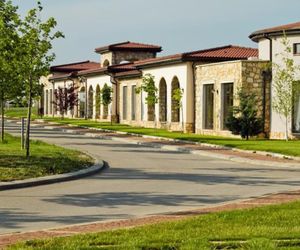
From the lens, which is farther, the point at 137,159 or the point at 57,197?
the point at 137,159

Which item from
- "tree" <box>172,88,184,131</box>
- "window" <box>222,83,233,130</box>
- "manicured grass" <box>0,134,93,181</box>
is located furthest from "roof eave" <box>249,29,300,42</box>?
"manicured grass" <box>0,134,93,181</box>

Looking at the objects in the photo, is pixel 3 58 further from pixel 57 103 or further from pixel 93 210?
pixel 57 103

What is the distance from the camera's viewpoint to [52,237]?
9.39m

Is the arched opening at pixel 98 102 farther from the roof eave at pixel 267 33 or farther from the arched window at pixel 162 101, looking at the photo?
the roof eave at pixel 267 33

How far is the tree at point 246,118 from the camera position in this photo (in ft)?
116

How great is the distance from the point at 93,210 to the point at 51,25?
12.1 metres

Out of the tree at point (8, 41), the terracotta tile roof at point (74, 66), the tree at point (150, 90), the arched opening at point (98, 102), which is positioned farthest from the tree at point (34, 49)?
the terracotta tile roof at point (74, 66)

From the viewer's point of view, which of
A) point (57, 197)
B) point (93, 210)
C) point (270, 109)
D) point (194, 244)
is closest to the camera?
point (194, 244)

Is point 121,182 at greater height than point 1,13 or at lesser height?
lesser

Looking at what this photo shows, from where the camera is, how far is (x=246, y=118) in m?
35.2

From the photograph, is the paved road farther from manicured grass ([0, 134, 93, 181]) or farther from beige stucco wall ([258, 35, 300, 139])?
beige stucco wall ([258, 35, 300, 139])

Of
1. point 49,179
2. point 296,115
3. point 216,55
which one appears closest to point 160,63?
Result: point 216,55

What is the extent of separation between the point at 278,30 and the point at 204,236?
90.3 ft

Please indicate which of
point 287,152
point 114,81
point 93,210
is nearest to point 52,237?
point 93,210
